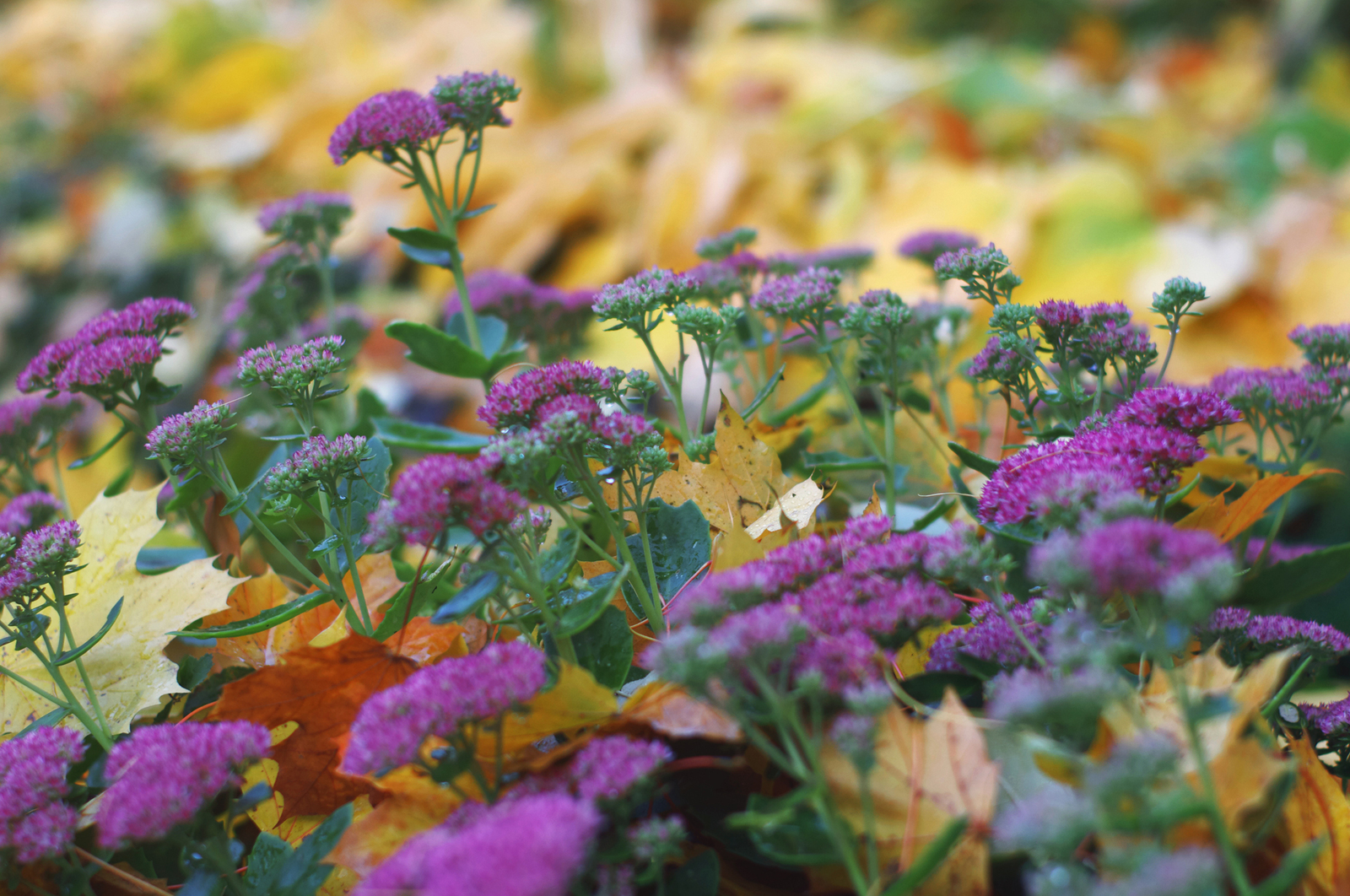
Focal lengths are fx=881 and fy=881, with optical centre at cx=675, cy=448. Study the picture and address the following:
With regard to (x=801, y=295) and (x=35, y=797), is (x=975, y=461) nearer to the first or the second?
(x=801, y=295)

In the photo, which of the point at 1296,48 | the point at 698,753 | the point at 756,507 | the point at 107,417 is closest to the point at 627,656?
the point at 698,753

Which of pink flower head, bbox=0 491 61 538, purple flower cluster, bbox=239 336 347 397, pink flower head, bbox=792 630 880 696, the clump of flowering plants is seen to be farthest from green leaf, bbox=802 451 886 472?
pink flower head, bbox=0 491 61 538

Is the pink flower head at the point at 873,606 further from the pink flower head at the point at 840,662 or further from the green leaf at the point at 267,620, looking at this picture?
the green leaf at the point at 267,620

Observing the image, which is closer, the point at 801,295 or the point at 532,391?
the point at 532,391

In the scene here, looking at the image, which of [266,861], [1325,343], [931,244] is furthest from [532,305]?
[1325,343]

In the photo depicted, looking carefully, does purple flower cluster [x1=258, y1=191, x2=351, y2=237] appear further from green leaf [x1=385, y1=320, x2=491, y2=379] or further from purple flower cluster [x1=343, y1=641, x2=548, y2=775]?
purple flower cluster [x1=343, y1=641, x2=548, y2=775]

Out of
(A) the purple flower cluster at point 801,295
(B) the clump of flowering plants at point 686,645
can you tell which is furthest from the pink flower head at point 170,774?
(A) the purple flower cluster at point 801,295

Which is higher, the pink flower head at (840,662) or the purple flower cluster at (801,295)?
the purple flower cluster at (801,295)
